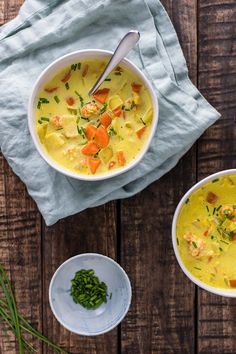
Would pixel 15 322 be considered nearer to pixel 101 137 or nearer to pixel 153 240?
pixel 153 240

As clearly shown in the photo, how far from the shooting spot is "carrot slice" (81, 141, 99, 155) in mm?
1569

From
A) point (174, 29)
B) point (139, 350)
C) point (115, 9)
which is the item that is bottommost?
point (139, 350)

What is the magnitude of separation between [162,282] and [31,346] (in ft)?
1.47

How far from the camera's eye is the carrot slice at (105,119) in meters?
1.57

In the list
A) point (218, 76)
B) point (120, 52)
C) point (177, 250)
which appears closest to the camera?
point (120, 52)

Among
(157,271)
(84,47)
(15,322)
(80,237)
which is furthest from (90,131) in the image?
(15,322)

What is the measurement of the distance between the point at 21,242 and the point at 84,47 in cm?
60

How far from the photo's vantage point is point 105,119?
1.57m

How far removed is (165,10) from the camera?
5.61ft

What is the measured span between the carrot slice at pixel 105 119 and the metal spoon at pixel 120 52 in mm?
76

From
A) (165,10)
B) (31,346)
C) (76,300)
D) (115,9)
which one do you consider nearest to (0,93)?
(115,9)

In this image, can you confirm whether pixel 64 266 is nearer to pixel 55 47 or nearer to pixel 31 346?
pixel 31 346

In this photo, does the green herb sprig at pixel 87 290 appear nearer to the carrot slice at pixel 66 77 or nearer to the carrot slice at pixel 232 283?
the carrot slice at pixel 232 283

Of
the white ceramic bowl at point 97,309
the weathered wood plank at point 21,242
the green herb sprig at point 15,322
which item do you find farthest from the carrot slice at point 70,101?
the green herb sprig at point 15,322
